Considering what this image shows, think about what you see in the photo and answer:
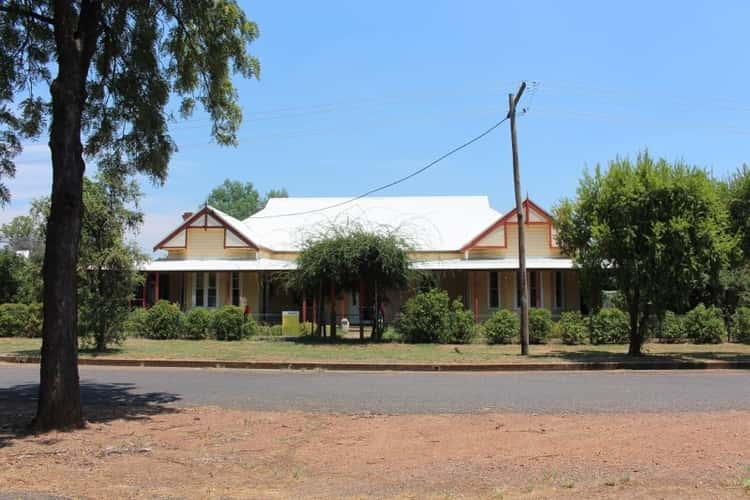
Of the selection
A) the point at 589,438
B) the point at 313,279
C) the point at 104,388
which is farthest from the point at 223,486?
the point at 313,279

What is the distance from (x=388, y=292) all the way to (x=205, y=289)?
885 centimetres

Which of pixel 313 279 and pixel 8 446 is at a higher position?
pixel 313 279

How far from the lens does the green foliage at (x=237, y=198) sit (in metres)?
80.4

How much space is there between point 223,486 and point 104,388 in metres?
7.16

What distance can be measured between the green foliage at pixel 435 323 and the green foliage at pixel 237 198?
59.2 m

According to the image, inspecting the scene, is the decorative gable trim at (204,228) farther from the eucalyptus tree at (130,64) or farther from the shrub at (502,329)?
the eucalyptus tree at (130,64)

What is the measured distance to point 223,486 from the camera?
19.4ft

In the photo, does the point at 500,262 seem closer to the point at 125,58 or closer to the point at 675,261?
the point at 675,261

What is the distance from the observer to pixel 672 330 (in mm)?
23828

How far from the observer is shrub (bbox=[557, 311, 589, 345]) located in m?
23.1

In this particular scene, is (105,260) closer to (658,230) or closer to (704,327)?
(658,230)

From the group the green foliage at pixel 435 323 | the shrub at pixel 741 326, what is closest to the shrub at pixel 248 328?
the green foliage at pixel 435 323

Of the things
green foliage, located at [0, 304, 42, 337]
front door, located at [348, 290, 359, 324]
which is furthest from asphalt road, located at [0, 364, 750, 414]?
front door, located at [348, 290, 359, 324]

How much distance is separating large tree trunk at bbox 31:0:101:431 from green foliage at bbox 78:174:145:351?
10266 mm
